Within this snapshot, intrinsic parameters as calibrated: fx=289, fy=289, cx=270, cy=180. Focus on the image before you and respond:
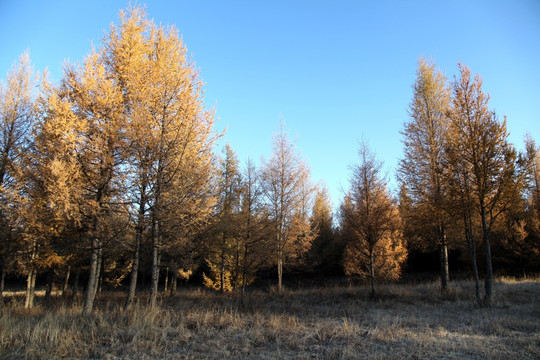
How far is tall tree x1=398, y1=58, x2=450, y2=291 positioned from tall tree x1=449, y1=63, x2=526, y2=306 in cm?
163

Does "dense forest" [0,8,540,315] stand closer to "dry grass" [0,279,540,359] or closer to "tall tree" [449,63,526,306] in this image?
"tall tree" [449,63,526,306]

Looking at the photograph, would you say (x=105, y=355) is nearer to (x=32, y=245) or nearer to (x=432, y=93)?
(x=32, y=245)

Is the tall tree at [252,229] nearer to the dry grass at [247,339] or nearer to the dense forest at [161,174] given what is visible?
the dense forest at [161,174]

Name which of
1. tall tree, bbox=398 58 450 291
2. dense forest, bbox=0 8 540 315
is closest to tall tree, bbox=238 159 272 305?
dense forest, bbox=0 8 540 315

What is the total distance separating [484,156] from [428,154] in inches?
140

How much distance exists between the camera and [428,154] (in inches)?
542

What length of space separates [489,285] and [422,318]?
12.2 ft

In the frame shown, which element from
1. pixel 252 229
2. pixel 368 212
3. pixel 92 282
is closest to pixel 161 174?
pixel 92 282

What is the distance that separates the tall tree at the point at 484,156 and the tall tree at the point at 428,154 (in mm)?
1629

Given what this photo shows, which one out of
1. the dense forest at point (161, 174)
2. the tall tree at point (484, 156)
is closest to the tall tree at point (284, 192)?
the dense forest at point (161, 174)

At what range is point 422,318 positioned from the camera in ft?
26.7

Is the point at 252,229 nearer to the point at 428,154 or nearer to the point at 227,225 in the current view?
the point at 227,225

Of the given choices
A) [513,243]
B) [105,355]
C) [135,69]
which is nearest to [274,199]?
[135,69]

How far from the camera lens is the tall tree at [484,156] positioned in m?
9.88
